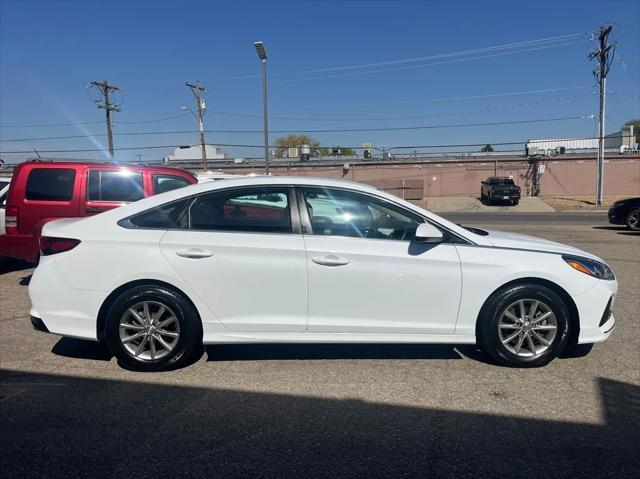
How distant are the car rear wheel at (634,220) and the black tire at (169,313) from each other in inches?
576

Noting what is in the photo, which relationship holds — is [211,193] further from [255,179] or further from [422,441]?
[422,441]

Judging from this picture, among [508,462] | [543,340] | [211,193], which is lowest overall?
[508,462]

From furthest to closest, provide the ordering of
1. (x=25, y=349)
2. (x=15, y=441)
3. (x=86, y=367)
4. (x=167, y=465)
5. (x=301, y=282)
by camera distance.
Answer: (x=25, y=349) < (x=86, y=367) < (x=301, y=282) < (x=15, y=441) < (x=167, y=465)

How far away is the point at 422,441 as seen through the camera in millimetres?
3051

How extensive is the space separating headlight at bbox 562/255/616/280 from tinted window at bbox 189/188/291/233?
2.34 metres

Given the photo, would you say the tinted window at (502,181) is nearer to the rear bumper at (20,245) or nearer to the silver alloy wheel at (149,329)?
the rear bumper at (20,245)

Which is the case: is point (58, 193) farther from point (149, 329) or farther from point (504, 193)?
point (504, 193)

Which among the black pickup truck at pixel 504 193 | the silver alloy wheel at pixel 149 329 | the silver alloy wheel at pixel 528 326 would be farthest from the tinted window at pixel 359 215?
the black pickup truck at pixel 504 193

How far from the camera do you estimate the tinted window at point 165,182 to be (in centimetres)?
734

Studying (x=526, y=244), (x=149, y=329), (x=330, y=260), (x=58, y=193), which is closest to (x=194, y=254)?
(x=149, y=329)

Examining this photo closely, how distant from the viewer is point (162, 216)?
4.18 meters

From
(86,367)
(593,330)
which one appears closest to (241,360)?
(86,367)

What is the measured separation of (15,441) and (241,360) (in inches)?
70.4

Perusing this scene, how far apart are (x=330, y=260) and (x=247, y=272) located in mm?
661
